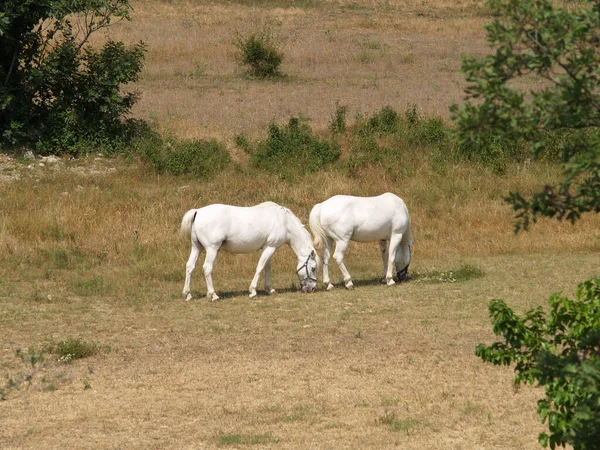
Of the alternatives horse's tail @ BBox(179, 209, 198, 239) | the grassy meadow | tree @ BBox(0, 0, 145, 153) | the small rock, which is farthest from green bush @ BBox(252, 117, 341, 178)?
horse's tail @ BBox(179, 209, 198, 239)

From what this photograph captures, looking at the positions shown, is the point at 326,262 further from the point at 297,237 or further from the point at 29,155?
the point at 29,155

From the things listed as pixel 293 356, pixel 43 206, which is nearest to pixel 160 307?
pixel 293 356

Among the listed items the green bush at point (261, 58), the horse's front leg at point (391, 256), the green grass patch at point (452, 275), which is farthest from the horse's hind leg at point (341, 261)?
the green bush at point (261, 58)

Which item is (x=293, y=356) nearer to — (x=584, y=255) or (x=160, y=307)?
(x=160, y=307)

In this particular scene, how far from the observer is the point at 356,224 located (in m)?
17.2

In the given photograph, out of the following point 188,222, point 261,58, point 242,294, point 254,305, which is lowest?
point 242,294

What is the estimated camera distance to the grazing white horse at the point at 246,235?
16141 mm

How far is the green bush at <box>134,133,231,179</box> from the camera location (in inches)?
983

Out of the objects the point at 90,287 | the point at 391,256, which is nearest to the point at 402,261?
the point at 391,256

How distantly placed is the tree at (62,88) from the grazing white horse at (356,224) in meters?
10.7

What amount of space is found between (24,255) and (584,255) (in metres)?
10.9

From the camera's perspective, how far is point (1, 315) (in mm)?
15180

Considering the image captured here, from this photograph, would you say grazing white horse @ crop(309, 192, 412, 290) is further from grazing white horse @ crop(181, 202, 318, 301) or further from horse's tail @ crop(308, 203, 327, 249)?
grazing white horse @ crop(181, 202, 318, 301)

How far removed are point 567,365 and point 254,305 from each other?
10137 millimetres
